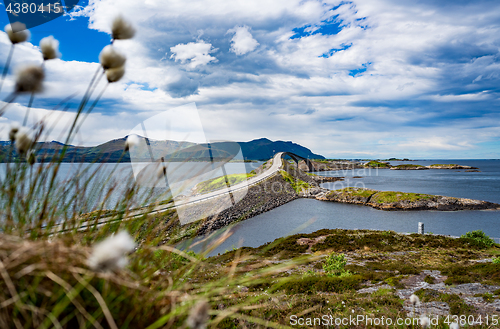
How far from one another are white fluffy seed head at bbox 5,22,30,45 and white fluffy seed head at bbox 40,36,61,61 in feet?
0.71

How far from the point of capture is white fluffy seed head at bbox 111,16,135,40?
1777mm

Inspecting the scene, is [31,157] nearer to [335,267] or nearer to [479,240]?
[335,267]

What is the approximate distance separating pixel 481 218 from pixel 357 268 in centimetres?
3427

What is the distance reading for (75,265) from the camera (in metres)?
1.15

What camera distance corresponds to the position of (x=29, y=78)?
5.34ft

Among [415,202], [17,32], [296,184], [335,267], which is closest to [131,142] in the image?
[17,32]

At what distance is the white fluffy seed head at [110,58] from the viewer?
5.25 ft

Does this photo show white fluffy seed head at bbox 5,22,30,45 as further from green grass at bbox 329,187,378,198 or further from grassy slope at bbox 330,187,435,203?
green grass at bbox 329,187,378,198

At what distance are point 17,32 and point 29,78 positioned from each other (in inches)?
23.2

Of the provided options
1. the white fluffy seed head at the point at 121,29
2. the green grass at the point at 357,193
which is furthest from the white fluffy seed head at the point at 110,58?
the green grass at the point at 357,193

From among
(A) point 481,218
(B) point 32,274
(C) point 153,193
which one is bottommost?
(A) point 481,218

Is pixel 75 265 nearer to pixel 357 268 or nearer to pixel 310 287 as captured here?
pixel 310 287

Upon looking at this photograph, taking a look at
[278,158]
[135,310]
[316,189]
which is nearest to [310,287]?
[135,310]

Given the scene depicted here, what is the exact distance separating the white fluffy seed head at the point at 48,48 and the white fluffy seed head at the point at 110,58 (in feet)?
1.77
